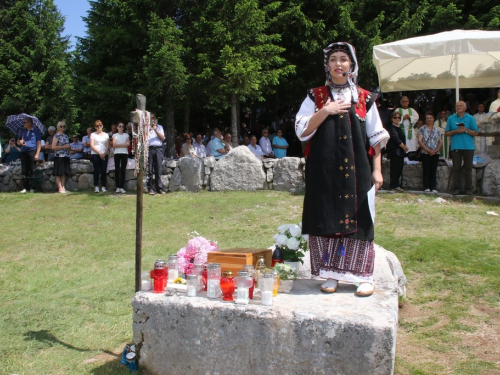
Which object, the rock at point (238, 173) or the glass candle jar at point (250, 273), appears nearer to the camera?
the glass candle jar at point (250, 273)

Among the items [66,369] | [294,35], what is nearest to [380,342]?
[66,369]

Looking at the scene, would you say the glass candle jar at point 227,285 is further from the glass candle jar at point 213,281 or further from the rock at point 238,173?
the rock at point 238,173

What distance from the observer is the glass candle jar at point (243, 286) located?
337cm

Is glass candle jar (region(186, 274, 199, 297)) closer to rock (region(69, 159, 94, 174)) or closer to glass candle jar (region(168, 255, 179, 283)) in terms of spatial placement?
glass candle jar (region(168, 255, 179, 283))

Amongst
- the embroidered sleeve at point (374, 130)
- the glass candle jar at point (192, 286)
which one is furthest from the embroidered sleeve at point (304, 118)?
the glass candle jar at point (192, 286)

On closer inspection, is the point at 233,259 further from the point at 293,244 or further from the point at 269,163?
the point at 269,163

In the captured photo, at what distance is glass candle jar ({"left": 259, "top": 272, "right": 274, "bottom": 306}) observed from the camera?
3340mm

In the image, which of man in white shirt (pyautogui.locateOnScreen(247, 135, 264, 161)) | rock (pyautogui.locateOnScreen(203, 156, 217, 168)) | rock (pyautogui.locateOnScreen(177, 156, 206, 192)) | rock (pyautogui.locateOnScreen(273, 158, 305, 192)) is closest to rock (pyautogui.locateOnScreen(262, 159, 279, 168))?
rock (pyautogui.locateOnScreen(273, 158, 305, 192))

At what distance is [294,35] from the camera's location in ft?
48.2

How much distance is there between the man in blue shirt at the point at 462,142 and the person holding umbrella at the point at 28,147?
31.5 feet

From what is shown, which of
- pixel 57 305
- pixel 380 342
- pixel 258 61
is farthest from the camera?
pixel 258 61

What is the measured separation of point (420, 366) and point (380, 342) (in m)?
0.99

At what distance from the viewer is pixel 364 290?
11.6 feet

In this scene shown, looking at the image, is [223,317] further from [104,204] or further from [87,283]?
[104,204]
